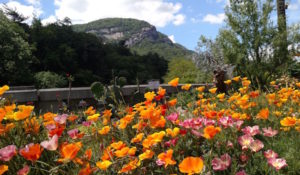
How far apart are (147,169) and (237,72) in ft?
30.3

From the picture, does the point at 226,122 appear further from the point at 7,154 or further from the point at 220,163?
the point at 7,154

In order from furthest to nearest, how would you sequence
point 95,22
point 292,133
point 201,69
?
point 95,22 → point 201,69 → point 292,133

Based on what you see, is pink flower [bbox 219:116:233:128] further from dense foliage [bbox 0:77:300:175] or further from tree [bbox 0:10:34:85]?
tree [bbox 0:10:34:85]

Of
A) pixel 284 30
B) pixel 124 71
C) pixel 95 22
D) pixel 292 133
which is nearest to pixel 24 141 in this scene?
pixel 292 133

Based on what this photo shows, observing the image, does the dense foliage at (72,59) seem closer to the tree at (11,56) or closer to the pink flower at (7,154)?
the tree at (11,56)

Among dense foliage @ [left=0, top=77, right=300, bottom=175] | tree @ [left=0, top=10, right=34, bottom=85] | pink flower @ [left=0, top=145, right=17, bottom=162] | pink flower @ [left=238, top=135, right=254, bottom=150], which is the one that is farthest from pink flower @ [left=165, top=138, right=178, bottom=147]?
tree @ [left=0, top=10, right=34, bottom=85]

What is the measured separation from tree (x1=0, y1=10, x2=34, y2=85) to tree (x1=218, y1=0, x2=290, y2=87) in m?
14.6

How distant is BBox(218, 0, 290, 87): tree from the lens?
11.1 metres

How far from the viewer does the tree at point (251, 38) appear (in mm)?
11109

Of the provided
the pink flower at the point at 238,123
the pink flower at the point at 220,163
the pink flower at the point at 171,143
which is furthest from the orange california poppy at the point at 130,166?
the pink flower at the point at 238,123

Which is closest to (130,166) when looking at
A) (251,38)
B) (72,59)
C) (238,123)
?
(238,123)

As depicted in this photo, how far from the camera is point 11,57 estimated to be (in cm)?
1992

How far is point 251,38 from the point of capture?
1135 cm

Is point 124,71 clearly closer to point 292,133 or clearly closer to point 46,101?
point 46,101
